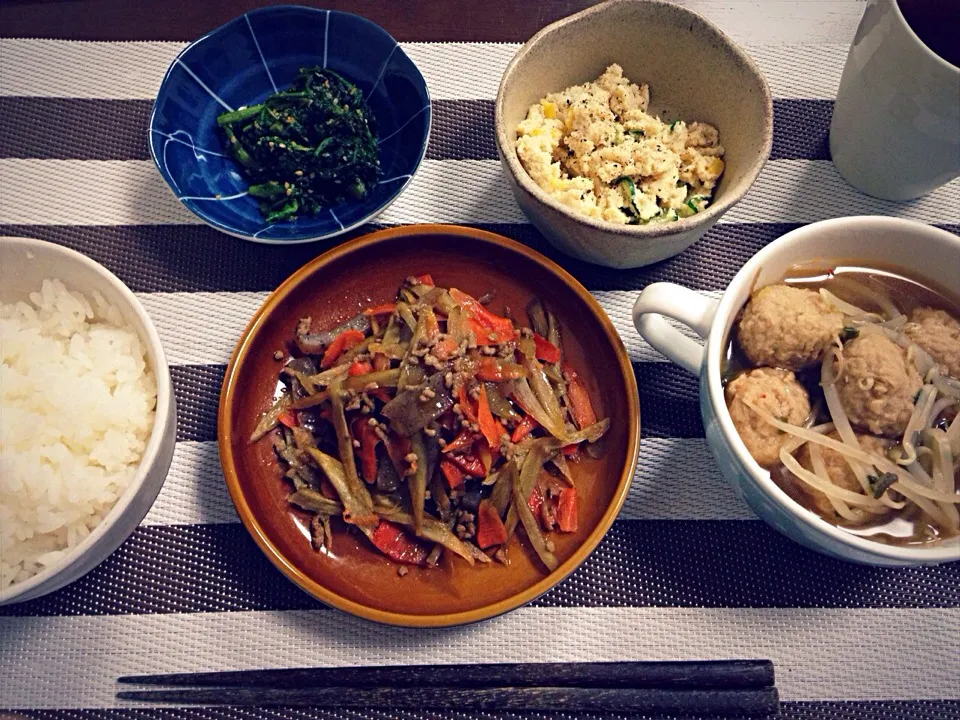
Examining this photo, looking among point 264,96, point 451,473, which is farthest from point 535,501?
point 264,96

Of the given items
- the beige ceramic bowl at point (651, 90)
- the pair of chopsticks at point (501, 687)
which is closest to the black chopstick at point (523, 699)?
the pair of chopsticks at point (501, 687)

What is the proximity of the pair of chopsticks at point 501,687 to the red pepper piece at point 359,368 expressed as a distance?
2.26 ft

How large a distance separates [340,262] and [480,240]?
1.16 feet

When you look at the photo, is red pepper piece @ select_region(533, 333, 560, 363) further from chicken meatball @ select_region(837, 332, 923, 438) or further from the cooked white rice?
the cooked white rice

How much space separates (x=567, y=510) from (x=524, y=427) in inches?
8.5

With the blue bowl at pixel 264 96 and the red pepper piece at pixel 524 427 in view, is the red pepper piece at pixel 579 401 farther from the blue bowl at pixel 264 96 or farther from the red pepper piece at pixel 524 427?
the blue bowl at pixel 264 96

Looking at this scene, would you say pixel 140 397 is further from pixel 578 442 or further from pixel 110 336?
pixel 578 442

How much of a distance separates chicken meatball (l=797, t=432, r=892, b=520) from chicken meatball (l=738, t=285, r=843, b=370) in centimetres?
19

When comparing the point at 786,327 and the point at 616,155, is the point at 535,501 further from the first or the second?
the point at 616,155

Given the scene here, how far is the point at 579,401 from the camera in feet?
5.80

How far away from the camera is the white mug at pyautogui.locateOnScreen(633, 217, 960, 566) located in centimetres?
137

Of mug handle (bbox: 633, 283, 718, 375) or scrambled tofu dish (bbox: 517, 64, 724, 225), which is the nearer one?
mug handle (bbox: 633, 283, 718, 375)

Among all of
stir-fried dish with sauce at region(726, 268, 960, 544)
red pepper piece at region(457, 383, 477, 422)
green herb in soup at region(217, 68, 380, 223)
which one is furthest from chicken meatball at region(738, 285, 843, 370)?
green herb in soup at region(217, 68, 380, 223)

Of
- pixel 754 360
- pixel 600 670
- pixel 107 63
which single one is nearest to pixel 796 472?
pixel 754 360
